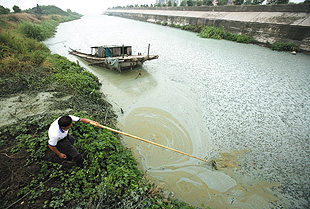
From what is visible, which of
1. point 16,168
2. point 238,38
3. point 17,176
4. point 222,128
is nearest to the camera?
point 17,176

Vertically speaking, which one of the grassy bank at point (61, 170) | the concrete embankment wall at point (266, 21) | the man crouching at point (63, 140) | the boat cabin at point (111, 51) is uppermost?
the concrete embankment wall at point (266, 21)

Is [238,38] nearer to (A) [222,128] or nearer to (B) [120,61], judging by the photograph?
(B) [120,61]

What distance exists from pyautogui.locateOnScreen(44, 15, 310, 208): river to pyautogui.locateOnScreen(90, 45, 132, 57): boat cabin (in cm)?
114

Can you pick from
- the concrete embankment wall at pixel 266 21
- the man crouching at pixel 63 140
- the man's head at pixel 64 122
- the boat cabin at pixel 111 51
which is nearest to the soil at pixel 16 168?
the man crouching at pixel 63 140

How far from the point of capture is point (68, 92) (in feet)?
17.7

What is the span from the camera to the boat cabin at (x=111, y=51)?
356 inches

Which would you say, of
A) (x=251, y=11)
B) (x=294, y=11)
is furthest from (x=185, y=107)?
(x=251, y=11)

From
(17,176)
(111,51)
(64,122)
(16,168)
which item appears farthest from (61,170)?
(111,51)

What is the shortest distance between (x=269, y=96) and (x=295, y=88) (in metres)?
2.17

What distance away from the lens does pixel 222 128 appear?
512cm

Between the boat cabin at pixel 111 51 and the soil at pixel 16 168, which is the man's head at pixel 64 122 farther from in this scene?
the boat cabin at pixel 111 51

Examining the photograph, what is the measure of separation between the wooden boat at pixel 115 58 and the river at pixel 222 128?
56 cm

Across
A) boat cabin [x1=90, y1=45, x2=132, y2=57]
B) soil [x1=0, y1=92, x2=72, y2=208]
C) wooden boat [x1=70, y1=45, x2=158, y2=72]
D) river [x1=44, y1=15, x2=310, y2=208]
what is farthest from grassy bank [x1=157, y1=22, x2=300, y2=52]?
soil [x1=0, y1=92, x2=72, y2=208]

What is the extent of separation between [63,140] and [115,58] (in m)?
6.77
